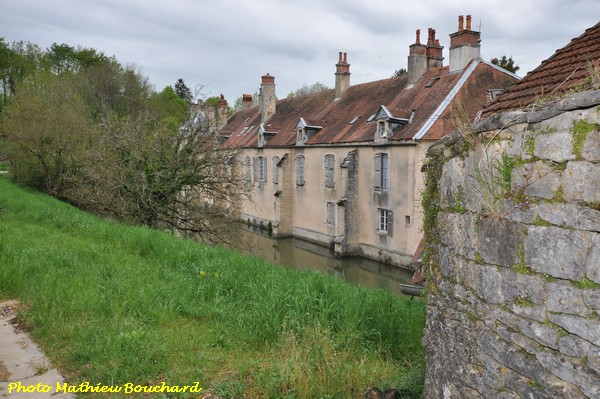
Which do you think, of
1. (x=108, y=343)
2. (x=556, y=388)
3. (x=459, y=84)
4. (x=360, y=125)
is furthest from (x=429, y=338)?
(x=360, y=125)

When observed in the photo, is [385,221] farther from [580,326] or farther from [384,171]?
[580,326]

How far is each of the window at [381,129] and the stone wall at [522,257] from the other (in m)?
18.2

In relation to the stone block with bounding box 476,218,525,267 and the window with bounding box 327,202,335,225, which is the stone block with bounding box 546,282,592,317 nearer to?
the stone block with bounding box 476,218,525,267

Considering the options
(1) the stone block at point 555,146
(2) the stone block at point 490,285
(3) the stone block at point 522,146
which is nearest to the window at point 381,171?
(2) the stone block at point 490,285

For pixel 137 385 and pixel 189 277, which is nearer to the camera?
pixel 137 385

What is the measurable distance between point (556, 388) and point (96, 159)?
16.5 m

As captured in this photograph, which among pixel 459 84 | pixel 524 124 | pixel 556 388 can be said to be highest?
pixel 459 84

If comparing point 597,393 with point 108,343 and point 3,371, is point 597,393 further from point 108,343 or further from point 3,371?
point 3,371

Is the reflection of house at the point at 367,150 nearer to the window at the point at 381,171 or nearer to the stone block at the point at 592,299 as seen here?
the window at the point at 381,171

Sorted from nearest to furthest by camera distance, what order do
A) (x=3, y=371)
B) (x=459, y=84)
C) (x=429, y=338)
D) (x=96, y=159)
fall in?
(x=429, y=338) < (x=3, y=371) < (x=96, y=159) < (x=459, y=84)

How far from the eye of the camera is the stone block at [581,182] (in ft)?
8.47

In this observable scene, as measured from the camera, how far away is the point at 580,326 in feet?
8.65

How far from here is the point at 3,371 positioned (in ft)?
16.4

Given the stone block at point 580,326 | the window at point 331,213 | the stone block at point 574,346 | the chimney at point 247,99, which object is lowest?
the window at point 331,213
